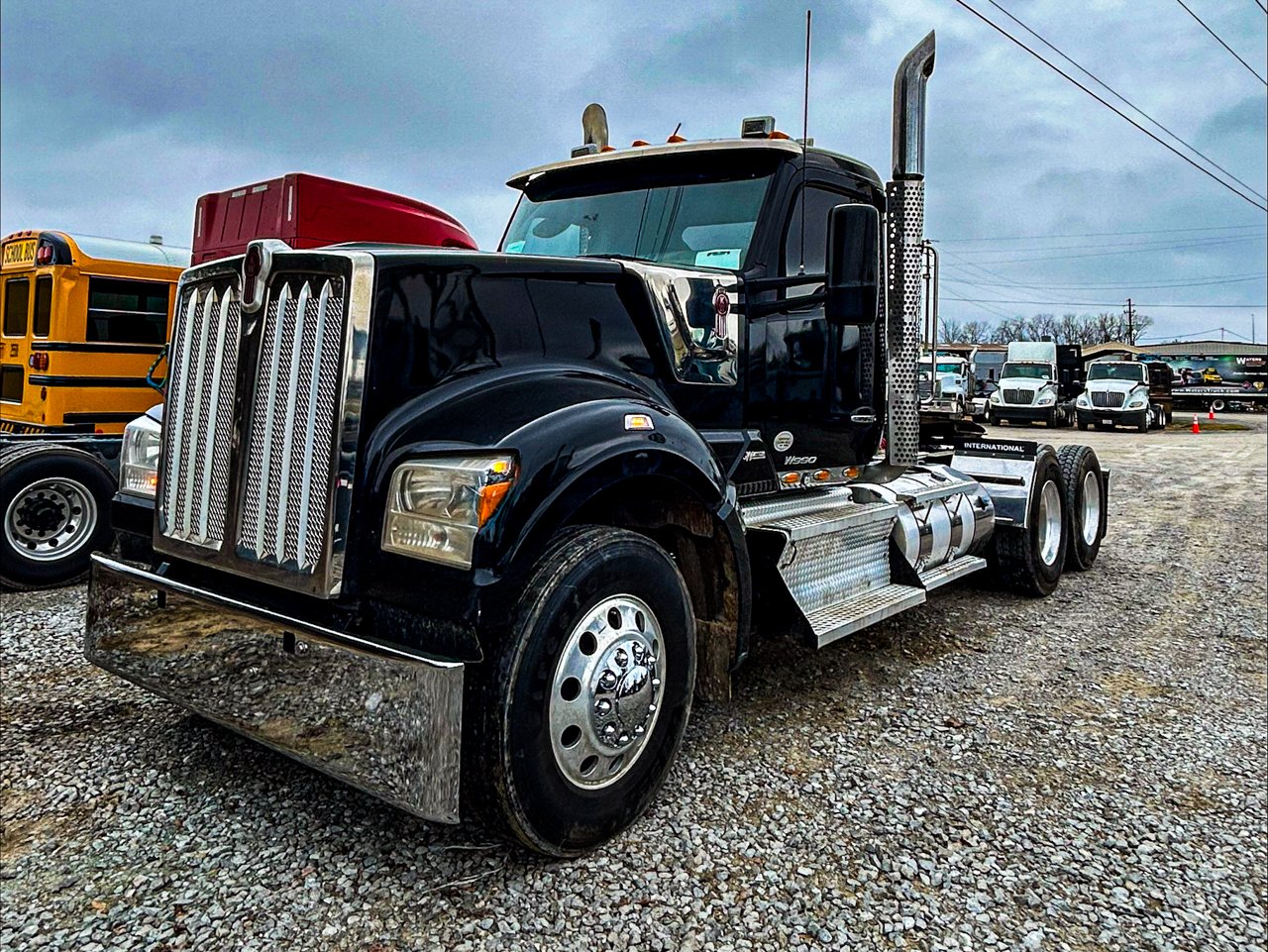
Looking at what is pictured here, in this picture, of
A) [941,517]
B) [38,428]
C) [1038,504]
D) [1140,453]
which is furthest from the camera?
[1140,453]

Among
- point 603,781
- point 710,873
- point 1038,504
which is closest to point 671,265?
point 603,781

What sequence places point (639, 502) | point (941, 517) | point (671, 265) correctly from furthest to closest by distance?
point (941, 517), point (671, 265), point (639, 502)

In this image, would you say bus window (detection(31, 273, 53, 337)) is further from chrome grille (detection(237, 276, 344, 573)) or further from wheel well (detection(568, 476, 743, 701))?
wheel well (detection(568, 476, 743, 701))

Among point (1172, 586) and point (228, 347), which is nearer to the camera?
point (228, 347)

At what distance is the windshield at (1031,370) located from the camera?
29.5 m

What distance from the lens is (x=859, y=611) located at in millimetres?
4180

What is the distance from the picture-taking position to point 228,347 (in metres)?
2.97

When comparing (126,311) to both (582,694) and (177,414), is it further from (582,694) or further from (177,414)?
(582,694)

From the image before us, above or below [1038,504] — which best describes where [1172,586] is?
below

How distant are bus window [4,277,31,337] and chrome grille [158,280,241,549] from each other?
6.13 meters

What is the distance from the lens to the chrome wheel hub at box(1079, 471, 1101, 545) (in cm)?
758

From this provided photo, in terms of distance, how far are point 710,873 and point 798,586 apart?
4.78ft

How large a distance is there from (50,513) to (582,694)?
5.26m

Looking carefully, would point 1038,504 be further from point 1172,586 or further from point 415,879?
point 415,879
